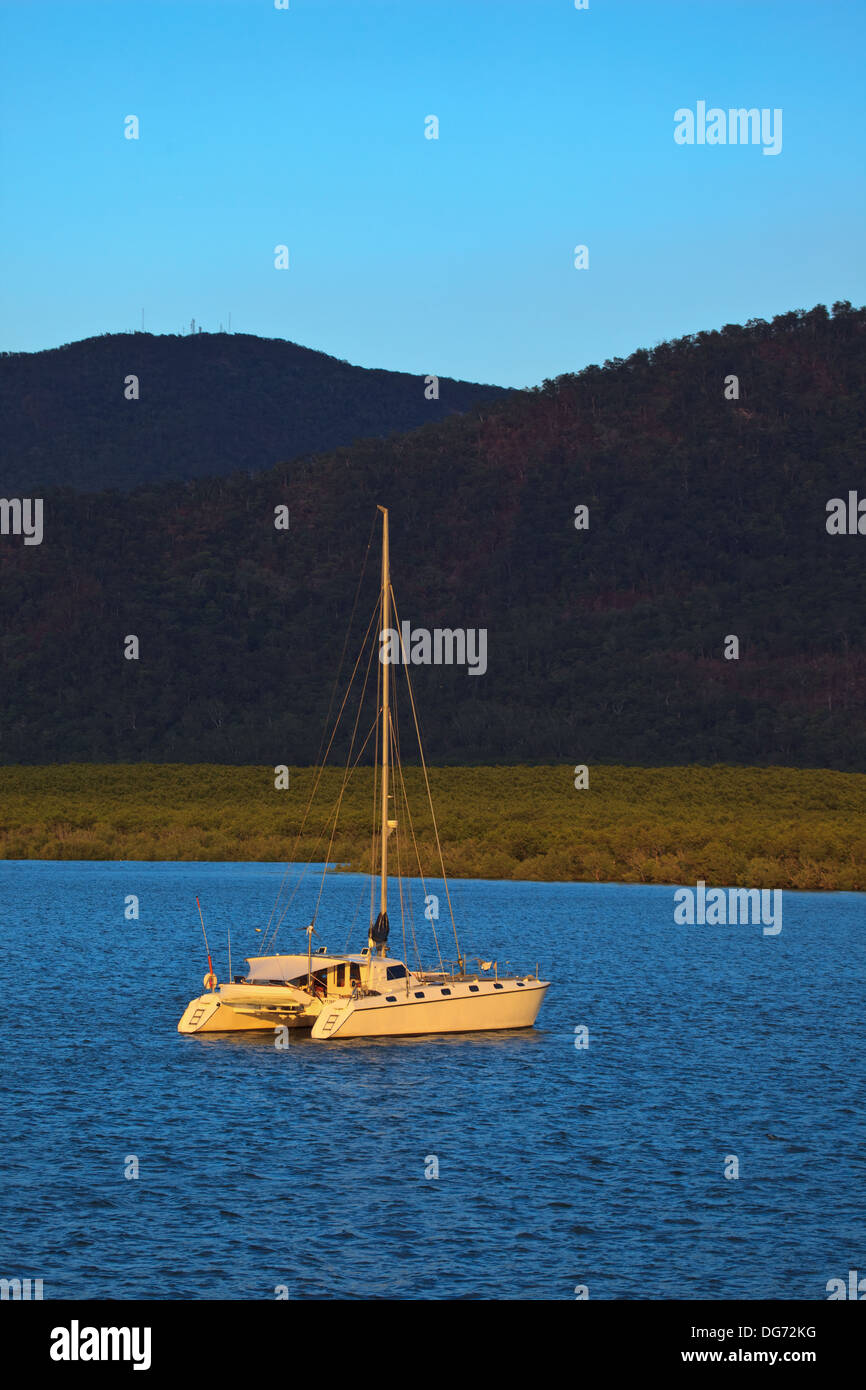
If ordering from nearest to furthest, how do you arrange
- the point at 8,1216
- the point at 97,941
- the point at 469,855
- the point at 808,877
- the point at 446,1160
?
the point at 8,1216
the point at 446,1160
the point at 97,941
the point at 808,877
the point at 469,855

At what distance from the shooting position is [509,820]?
116 meters

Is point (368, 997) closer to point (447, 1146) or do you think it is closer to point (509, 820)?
point (447, 1146)

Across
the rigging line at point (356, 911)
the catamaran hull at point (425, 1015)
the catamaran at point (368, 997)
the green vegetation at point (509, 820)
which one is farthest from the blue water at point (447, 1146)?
the green vegetation at point (509, 820)

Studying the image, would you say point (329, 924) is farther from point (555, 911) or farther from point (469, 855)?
point (469, 855)

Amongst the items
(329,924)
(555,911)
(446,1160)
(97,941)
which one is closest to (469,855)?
(555,911)

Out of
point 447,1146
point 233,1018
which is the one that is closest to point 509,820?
point 233,1018

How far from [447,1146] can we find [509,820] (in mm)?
80613

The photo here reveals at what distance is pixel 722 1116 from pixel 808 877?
58.2 metres

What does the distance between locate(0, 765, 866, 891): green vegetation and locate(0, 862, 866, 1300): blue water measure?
3560 centimetres

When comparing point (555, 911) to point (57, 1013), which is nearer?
point (57, 1013)

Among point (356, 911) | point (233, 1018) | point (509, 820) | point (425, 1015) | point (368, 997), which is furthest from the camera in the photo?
point (509, 820)

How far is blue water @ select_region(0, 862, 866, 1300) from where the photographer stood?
2767 cm
